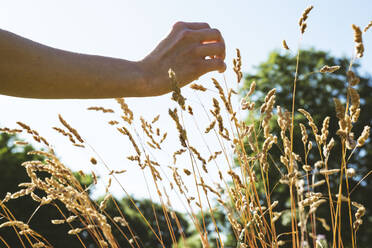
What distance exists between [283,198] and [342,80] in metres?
5.28

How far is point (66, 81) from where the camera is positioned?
106 cm

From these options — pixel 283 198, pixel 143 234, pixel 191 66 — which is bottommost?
pixel 143 234

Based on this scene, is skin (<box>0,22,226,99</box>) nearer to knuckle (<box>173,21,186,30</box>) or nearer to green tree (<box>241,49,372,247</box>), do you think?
knuckle (<box>173,21,186,30</box>)

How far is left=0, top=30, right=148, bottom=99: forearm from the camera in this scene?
3.29 feet

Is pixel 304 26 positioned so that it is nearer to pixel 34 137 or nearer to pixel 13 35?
pixel 13 35

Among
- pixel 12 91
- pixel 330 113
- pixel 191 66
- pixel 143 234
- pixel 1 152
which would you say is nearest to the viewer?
pixel 12 91

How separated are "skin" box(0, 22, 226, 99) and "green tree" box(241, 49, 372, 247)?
27.9ft

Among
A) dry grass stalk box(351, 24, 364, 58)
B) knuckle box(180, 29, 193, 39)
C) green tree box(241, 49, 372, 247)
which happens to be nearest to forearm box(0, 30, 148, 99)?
knuckle box(180, 29, 193, 39)

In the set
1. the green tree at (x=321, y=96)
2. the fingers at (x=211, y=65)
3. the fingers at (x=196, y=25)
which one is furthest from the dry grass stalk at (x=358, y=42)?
the green tree at (x=321, y=96)

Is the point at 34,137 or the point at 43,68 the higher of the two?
the point at 43,68

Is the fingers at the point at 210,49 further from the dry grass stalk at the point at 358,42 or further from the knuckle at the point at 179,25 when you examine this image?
the dry grass stalk at the point at 358,42

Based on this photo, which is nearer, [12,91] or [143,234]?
[12,91]

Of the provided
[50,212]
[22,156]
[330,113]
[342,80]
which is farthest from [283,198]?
[22,156]

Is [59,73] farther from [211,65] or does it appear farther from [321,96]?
[321,96]
